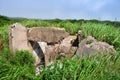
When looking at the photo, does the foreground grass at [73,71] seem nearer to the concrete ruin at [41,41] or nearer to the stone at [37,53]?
the concrete ruin at [41,41]

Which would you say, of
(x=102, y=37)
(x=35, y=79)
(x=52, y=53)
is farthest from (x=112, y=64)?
(x=102, y=37)

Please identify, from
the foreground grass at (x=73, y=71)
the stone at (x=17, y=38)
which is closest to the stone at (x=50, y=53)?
the stone at (x=17, y=38)

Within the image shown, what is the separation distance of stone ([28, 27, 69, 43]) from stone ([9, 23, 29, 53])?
0.30 metres

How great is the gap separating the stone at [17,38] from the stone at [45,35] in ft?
0.97

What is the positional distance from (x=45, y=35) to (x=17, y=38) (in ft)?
3.16

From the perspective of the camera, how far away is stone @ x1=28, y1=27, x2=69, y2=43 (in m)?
12.2

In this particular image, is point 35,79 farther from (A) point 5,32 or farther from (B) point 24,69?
(A) point 5,32

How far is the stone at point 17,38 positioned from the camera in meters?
11.7

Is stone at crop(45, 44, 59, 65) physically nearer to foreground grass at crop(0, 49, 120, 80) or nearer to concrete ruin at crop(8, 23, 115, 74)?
concrete ruin at crop(8, 23, 115, 74)

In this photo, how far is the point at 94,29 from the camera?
12.8 m

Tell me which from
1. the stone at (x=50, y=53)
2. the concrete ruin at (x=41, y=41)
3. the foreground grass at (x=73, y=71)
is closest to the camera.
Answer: the foreground grass at (x=73, y=71)

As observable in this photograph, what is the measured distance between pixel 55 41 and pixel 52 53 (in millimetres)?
1324

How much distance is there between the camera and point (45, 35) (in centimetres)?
1230

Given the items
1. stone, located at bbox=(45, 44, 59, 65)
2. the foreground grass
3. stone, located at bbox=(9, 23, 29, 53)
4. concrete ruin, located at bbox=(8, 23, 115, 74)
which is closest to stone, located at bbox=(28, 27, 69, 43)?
concrete ruin, located at bbox=(8, 23, 115, 74)
